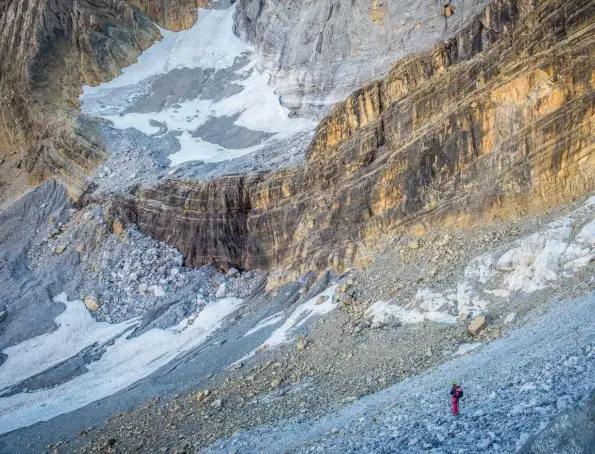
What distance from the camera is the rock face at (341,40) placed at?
147 ft

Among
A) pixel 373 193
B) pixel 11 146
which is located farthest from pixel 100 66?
pixel 373 193

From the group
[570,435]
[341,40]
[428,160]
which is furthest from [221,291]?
[570,435]

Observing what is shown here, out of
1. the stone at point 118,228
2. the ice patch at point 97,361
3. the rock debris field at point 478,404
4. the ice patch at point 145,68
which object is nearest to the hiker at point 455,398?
the rock debris field at point 478,404

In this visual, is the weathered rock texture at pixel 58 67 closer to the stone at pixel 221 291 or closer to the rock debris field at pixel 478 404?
the stone at pixel 221 291

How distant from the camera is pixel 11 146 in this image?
56656mm

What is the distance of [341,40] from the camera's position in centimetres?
5084

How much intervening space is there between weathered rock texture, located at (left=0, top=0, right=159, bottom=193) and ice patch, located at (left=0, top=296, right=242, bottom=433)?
709 inches

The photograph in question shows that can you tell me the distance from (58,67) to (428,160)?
167ft

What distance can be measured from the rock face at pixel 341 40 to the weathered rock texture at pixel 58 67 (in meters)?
20.6

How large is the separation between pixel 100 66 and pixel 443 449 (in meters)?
64.5

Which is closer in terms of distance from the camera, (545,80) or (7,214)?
(545,80)

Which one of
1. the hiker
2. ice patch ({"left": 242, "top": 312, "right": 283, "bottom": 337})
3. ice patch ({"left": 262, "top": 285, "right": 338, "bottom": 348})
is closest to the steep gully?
ice patch ({"left": 262, "top": 285, "right": 338, "bottom": 348})

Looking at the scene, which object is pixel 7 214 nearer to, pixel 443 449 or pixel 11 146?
pixel 11 146

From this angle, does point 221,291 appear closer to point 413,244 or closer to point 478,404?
point 413,244
